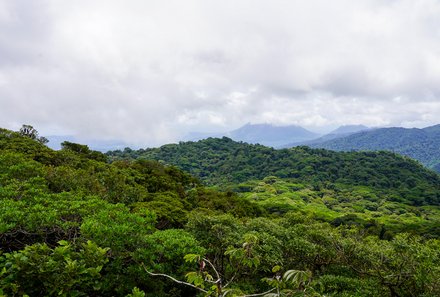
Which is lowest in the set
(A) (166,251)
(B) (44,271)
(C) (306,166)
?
(C) (306,166)

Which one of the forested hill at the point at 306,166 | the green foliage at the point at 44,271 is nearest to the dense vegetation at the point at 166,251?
the green foliage at the point at 44,271

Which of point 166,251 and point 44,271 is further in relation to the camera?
point 166,251

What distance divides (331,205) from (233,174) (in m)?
46.6

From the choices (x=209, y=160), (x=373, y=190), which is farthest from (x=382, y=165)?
(x=209, y=160)

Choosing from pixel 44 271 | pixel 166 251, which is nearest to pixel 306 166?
pixel 166 251

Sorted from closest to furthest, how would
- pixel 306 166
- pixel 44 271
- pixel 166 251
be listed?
pixel 44 271 < pixel 166 251 < pixel 306 166

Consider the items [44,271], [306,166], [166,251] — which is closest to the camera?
[44,271]

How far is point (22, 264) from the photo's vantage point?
5.95 meters

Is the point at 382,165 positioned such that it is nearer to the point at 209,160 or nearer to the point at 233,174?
the point at 233,174

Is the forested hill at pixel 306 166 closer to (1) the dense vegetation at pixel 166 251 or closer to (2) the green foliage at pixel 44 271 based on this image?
(1) the dense vegetation at pixel 166 251

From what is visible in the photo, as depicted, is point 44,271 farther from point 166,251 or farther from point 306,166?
point 306,166

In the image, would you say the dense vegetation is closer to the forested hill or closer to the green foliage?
the green foliage

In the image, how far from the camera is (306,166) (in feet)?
381

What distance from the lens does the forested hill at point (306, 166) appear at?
9969cm
